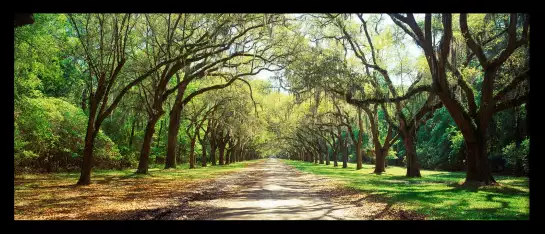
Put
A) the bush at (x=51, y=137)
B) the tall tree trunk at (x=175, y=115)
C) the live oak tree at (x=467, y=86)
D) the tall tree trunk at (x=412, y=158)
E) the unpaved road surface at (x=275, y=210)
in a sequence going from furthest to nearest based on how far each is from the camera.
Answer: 1. the tall tree trunk at (x=175, y=115)
2. the tall tree trunk at (x=412, y=158)
3. the bush at (x=51, y=137)
4. the live oak tree at (x=467, y=86)
5. the unpaved road surface at (x=275, y=210)

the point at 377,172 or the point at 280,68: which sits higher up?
the point at 280,68

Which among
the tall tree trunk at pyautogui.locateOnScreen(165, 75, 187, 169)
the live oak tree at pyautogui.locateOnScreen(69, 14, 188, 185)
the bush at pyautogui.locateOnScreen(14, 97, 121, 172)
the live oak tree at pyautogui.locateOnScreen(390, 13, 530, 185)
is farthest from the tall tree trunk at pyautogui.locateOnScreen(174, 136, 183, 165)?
the live oak tree at pyautogui.locateOnScreen(390, 13, 530, 185)

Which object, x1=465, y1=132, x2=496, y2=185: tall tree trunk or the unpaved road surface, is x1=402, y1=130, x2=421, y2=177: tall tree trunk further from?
the unpaved road surface

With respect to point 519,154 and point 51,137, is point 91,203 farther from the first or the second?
point 519,154

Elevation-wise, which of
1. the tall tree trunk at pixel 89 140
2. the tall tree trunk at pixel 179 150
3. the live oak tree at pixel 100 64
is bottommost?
the tall tree trunk at pixel 179 150

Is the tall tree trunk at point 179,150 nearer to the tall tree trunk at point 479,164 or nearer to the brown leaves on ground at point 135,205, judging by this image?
the brown leaves on ground at point 135,205

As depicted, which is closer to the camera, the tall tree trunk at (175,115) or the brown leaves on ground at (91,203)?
the brown leaves on ground at (91,203)

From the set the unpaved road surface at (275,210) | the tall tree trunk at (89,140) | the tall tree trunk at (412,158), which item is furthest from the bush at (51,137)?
the tall tree trunk at (412,158)

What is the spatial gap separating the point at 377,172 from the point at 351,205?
19.7 m

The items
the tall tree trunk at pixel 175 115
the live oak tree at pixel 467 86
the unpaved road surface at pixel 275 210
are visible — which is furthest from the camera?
the tall tree trunk at pixel 175 115

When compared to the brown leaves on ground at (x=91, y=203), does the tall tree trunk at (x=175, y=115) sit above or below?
above

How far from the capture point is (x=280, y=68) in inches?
939
